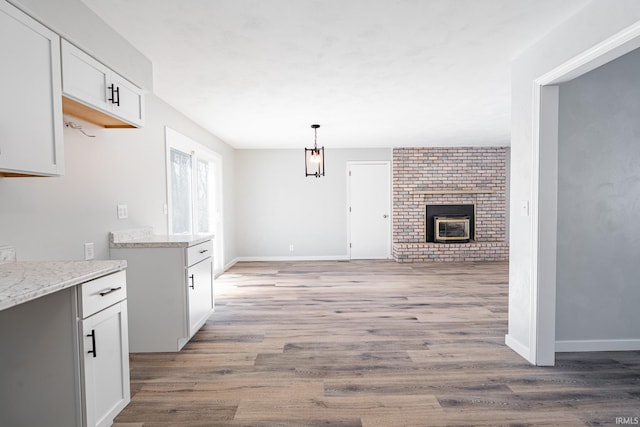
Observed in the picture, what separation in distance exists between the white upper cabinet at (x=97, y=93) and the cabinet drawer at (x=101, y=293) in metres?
1.05

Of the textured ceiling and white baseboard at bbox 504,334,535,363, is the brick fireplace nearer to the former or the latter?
the textured ceiling

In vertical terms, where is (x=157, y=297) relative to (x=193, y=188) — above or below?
below

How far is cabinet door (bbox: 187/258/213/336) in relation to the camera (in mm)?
2949

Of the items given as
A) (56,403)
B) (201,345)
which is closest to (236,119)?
(201,345)

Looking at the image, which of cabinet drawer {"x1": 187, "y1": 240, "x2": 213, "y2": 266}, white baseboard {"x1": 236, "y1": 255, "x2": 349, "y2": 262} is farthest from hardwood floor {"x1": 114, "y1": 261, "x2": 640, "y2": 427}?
white baseboard {"x1": 236, "y1": 255, "x2": 349, "y2": 262}

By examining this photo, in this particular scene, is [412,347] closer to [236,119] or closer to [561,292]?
[561,292]

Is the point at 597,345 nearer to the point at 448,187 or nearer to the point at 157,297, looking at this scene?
the point at 157,297

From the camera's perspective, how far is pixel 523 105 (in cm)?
263

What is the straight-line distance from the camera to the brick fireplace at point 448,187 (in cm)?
710

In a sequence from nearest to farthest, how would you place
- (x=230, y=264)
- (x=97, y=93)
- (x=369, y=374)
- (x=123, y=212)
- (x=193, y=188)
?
(x=97, y=93), (x=369, y=374), (x=123, y=212), (x=193, y=188), (x=230, y=264)

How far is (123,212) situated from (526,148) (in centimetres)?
340

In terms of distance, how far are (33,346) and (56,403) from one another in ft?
0.94

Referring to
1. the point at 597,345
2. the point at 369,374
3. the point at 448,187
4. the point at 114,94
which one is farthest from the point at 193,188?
the point at 448,187

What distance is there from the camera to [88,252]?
8.23 ft
